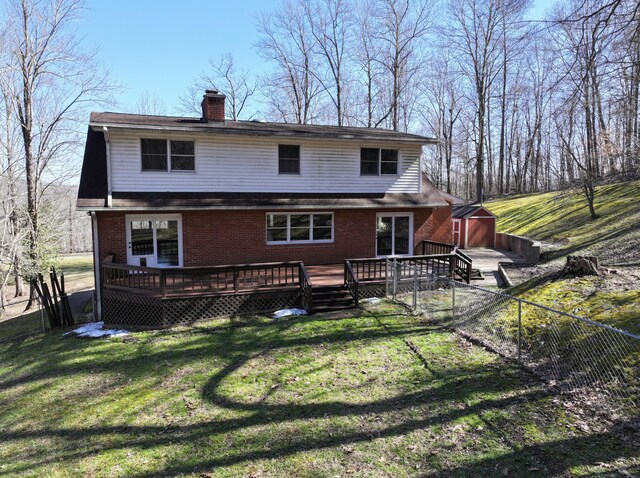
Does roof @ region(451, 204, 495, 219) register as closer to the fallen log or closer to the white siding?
the white siding

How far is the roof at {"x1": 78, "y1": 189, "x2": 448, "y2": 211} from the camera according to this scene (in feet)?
39.4

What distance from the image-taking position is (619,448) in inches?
170

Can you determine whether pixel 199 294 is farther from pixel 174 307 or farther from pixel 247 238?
pixel 247 238

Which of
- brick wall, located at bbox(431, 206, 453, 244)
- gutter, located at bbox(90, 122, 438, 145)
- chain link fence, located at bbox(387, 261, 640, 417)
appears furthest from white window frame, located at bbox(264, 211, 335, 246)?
chain link fence, located at bbox(387, 261, 640, 417)

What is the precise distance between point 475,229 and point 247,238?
58.7 ft

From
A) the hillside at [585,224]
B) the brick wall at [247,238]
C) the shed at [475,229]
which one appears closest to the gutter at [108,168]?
the brick wall at [247,238]

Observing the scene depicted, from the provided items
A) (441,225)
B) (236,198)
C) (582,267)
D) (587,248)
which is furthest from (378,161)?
(587,248)

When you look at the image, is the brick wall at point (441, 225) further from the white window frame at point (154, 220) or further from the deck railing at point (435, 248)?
the white window frame at point (154, 220)

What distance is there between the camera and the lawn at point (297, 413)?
14.8 feet

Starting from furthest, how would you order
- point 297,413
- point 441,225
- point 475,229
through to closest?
point 475,229
point 441,225
point 297,413

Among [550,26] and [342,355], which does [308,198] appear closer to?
[342,355]

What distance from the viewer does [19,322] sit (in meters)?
14.7

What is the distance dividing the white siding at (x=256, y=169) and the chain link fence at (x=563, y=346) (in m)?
6.19

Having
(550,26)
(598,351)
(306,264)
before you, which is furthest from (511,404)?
(306,264)
